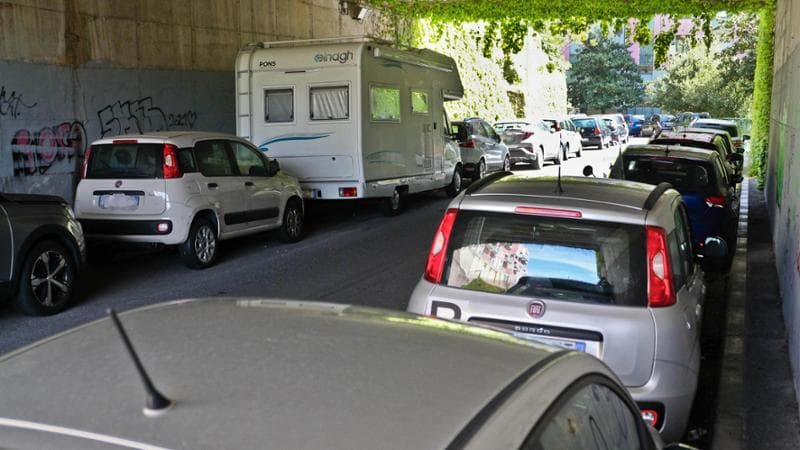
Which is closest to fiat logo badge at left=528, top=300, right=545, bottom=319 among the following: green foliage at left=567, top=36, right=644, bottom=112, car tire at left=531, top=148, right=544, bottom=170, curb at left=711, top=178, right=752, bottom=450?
curb at left=711, top=178, right=752, bottom=450

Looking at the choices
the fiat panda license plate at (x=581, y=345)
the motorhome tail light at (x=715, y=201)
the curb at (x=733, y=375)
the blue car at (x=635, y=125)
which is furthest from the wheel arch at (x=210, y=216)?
the blue car at (x=635, y=125)

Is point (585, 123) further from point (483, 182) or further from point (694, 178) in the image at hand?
point (483, 182)

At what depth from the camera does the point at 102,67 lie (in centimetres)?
1420

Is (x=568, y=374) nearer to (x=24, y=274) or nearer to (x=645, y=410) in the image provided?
(x=645, y=410)

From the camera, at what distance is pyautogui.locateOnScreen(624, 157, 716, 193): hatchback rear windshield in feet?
32.8

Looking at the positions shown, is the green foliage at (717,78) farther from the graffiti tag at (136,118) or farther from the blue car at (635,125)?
the graffiti tag at (136,118)

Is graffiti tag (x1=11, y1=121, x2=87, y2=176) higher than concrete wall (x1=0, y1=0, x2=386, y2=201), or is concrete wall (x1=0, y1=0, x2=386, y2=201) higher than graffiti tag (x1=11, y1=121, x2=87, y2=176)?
concrete wall (x1=0, y1=0, x2=386, y2=201)

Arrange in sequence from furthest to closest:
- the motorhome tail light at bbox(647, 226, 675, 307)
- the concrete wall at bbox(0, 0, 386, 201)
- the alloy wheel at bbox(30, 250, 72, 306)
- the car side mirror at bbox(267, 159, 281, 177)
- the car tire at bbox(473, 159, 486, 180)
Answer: the car tire at bbox(473, 159, 486, 180) → the concrete wall at bbox(0, 0, 386, 201) → the car side mirror at bbox(267, 159, 281, 177) → the alloy wheel at bbox(30, 250, 72, 306) → the motorhome tail light at bbox(647, 226, 675, 307)

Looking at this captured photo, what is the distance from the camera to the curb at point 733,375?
527 centimetres

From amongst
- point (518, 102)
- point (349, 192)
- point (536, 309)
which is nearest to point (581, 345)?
point (536, 309)

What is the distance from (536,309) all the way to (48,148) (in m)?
10.8

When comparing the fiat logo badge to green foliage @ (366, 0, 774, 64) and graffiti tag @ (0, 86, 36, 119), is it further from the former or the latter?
green foliage @ (366, 0, 774, 64)

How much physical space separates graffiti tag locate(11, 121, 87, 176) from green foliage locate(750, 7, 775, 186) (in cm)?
1638

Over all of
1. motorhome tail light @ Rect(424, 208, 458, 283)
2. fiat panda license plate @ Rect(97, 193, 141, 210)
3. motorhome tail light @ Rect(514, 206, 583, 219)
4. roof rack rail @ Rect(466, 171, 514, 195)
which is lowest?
fiat panda license plate @ Rect(97, 193, 141, 210)
